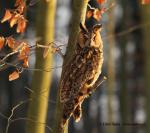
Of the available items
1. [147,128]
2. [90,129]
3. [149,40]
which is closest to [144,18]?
[149,40]

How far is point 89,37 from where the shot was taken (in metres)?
2.91

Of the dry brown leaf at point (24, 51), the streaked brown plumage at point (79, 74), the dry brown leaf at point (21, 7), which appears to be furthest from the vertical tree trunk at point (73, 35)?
the dry brown leaf at point (21, 7)

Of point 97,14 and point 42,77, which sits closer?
point 97,14

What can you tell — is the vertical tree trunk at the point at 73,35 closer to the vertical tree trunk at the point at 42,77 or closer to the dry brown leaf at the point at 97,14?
the dry brown leaf at the point at 97,14

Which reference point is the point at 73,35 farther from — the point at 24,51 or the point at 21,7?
the point at 21,7

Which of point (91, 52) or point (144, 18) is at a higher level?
point (144, 18)

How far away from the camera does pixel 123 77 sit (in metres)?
6.92

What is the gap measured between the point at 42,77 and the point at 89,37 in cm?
95

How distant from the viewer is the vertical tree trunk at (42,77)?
3.63 m

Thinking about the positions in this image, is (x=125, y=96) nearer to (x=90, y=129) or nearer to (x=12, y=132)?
(x=90, y=129)

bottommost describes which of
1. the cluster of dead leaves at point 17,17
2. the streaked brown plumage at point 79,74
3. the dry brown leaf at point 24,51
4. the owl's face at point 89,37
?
the streaked brown plumage at point 79,74

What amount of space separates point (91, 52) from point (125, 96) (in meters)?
4.11

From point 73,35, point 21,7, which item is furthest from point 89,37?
point 21,7

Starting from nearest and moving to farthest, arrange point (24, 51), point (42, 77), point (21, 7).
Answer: point (24, 51), point (21, 7), point (42, 77)
